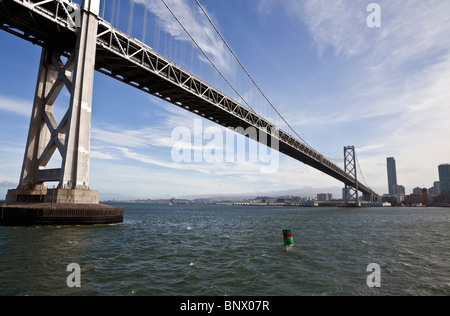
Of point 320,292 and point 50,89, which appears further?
point 50,89

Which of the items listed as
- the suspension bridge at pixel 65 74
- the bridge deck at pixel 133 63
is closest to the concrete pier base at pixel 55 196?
the suspension bridge at pixel 65 74

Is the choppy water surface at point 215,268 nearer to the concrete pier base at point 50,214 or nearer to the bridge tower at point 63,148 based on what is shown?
the concrete pier base at point 50,214

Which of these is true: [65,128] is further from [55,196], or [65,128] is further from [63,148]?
[55,196]

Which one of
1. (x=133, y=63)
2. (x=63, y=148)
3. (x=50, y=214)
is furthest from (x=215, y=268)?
(x=133, y=63)

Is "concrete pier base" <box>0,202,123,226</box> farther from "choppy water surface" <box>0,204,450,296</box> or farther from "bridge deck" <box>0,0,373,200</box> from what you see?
"bridge deck" <box>0,0,373,200</box>
